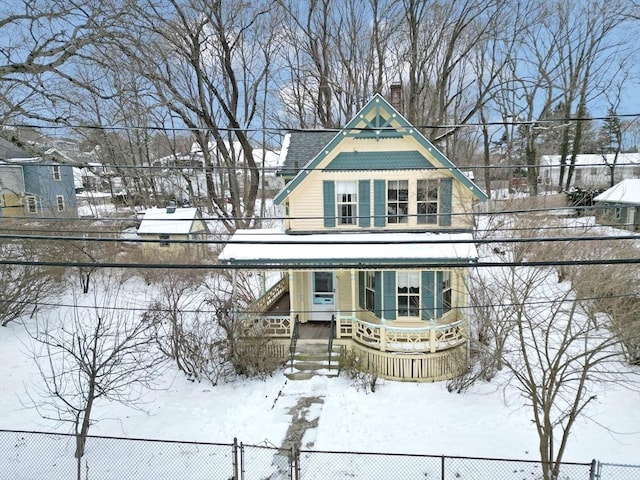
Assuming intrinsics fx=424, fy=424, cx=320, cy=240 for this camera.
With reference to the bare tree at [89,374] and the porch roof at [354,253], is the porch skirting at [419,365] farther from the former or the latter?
the bare tree at [89,374]

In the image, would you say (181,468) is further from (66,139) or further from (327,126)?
(327,126)

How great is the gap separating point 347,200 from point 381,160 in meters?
1.76

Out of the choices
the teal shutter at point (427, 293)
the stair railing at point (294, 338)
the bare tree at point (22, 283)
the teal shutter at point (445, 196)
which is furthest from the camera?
the bare tree at point (22, 283)

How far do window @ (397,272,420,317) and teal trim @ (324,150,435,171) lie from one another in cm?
358

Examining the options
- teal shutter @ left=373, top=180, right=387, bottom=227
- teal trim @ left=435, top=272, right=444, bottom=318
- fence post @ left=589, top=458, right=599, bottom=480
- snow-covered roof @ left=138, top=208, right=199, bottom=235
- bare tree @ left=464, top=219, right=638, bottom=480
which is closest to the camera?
fence post @ left=589, top=458, right=599, bottom=480

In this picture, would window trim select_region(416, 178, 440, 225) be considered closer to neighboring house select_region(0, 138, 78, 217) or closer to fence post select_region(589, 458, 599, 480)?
fence post select_region(589, 458, 599, 480)

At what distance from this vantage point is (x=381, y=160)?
14.2 meters

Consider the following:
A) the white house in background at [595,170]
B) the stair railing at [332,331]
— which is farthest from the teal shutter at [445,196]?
the white house in background at [595,170]

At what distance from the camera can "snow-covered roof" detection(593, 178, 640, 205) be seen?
2794 cm

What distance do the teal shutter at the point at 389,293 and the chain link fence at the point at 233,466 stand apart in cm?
540

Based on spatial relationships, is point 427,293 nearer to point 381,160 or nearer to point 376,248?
point 376,248

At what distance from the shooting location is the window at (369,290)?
14.4 meters

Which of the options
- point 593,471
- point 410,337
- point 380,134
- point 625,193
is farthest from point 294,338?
point 625,193

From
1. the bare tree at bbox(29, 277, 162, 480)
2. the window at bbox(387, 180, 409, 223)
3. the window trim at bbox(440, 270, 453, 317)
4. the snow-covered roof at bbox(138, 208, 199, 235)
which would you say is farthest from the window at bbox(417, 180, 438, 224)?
the snow-covered roof at bbox(138, 208, 199, 235)
